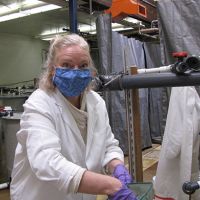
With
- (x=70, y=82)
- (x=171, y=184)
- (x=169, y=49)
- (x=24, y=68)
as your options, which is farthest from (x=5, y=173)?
(x=24, y=68)

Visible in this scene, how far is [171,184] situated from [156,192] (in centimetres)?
9

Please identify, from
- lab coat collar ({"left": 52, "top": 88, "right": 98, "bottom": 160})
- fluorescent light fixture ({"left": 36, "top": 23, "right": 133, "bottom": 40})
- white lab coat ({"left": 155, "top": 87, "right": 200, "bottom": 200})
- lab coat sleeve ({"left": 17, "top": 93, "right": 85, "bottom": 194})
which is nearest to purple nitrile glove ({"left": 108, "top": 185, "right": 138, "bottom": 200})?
lab coat sleeve ({"left": 17, "top": 93, "right": 85, "bottom": 194})

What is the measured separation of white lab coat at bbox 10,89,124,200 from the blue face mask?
0.12 ft

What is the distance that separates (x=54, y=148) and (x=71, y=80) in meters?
0.30

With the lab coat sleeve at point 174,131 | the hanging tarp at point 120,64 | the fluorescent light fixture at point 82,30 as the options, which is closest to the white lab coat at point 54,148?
the lab coat sleeve at point 174,131

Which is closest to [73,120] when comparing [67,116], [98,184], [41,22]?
[67,116]

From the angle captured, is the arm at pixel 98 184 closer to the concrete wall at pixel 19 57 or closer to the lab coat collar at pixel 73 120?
the lab coat collar at pixel 73 120

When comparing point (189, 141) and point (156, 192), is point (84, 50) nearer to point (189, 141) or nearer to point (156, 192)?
point (189, 141)

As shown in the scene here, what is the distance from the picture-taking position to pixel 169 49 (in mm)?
2812

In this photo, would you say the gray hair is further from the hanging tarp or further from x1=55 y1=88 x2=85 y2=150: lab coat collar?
the hanging tarp

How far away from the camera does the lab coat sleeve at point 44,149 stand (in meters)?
0.88

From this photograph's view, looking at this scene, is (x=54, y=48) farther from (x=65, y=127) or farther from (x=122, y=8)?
(x=122, y=8)

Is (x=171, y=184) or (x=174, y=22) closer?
(x=171, y=184)

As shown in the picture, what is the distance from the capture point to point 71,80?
114 centimetres
